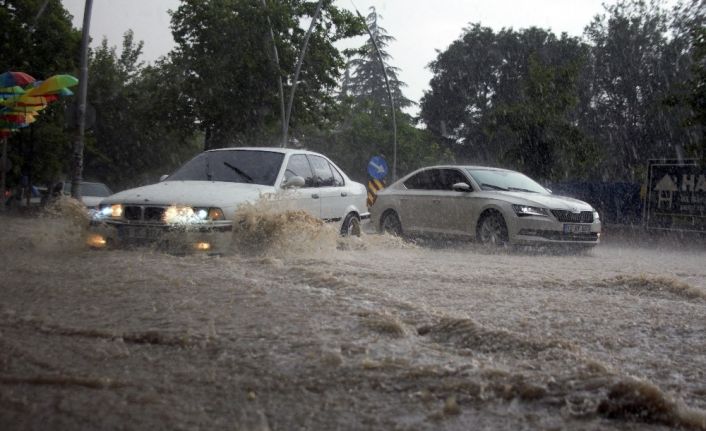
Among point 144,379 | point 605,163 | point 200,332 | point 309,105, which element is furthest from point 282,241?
point 605,163

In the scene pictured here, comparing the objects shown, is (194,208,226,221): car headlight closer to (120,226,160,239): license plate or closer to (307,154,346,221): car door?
(120,226,160,239): license plate

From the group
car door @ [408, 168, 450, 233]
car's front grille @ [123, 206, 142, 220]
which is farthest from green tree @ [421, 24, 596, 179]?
car's front grille @ [123, 206, 142, 220]

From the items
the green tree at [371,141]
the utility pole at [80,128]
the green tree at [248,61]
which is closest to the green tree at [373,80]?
the green tree at [371,141]

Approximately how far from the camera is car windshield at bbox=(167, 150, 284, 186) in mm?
9812

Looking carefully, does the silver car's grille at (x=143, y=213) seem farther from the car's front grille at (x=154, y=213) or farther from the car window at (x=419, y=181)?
the car window at (x=419, y=181)

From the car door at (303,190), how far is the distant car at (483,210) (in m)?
3.67

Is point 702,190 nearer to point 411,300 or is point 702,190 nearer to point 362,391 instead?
point 411,300

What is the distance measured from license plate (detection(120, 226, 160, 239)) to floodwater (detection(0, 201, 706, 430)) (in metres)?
0.45

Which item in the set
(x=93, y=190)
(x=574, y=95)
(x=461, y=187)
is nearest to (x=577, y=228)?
(x=461, y=187)

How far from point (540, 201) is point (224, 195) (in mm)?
5769

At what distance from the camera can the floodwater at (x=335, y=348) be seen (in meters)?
3.22

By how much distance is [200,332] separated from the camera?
14.8ft

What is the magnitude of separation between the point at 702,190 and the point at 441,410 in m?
17.3

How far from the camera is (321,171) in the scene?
10.8m
